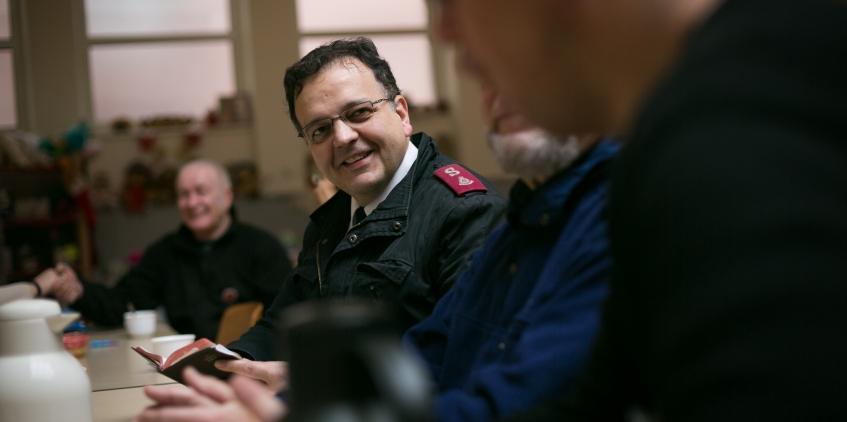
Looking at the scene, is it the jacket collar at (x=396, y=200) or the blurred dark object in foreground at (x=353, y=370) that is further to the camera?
the jacket collar at (x=396, y=200)

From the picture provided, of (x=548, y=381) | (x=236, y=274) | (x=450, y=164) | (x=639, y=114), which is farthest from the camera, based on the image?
(x=236, y=274)

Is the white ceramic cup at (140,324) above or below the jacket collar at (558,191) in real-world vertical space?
below

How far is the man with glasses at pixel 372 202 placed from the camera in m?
2.04

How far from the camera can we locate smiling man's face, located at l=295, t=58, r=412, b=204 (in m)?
2.35

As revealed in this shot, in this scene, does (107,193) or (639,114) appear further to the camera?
(107,193)

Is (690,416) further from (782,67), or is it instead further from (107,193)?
(107,193)

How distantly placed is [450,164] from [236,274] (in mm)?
2158

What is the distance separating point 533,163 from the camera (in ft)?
4.31

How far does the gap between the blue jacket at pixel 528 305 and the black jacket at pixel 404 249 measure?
1.53 ft

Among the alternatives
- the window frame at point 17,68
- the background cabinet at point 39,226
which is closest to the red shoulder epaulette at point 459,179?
the background cabinet at point 39,226

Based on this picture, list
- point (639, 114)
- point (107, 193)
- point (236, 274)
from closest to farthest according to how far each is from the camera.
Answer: point (639, 114)
point (236, 274)
point (107, 193)

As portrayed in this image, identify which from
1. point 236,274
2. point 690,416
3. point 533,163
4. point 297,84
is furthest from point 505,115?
point 236,274

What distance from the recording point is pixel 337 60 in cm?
239

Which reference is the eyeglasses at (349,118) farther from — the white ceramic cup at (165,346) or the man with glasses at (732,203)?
the man with glasses at (732,203)
